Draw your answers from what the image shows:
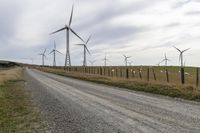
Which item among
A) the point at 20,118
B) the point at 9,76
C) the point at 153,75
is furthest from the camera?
the point at 153,75

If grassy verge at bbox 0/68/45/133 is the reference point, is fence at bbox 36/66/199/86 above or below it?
above

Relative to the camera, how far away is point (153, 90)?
1040 inches

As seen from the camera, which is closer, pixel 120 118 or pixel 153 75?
pixel 120 118

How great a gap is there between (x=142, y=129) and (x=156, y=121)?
1495mm

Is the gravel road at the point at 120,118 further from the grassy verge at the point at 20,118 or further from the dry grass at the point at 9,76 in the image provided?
the dry grass at the point at 9,76

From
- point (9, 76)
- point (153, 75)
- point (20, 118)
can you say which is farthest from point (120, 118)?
point (153, 75)

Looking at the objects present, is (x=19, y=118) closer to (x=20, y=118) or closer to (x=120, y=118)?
(x=20, y=118)

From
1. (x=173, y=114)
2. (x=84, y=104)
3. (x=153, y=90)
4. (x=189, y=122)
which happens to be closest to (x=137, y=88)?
(x=153, y=90)

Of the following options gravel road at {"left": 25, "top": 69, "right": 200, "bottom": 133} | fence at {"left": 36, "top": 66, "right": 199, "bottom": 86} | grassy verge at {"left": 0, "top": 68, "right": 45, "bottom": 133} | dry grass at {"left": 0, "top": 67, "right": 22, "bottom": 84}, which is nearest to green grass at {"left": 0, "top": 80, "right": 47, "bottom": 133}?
grassy verge at {"left": 0, "top": 68, "right": 45, "bottom": 133}

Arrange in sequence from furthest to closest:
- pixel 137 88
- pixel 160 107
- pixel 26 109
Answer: pixel 137 88
pixel 26 109
pixel 160 107

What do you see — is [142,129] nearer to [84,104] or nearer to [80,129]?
[80,129]

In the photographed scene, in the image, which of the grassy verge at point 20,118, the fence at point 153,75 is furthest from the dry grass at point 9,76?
the grassy verge at point 20,118

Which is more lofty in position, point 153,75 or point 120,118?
point 153,75

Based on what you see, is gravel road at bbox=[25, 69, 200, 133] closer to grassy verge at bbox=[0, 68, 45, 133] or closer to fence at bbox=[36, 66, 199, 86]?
grassy verge at bbox=[0, 68, 45, 133]
